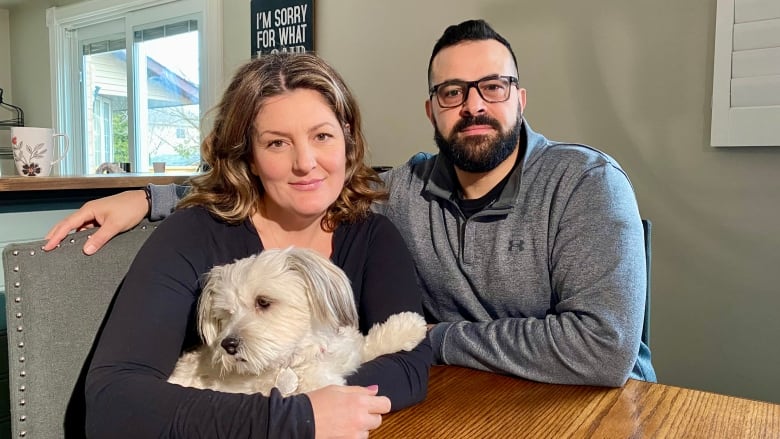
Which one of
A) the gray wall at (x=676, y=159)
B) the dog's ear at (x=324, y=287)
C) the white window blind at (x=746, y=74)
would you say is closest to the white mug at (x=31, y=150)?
the dog's ear at (x=324, y=287)

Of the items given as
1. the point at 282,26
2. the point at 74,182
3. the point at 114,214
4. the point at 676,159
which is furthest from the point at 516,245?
the point at 282,26

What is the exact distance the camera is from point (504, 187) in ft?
4.74

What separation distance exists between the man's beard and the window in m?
2.94

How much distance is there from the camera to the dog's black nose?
3.44 ft

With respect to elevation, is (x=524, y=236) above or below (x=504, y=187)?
below

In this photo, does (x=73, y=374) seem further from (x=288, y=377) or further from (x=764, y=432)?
(x=764, y=432)

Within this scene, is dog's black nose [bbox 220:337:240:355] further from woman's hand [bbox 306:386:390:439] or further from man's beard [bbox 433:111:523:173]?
man's beard [bbox 433:111:523:173]

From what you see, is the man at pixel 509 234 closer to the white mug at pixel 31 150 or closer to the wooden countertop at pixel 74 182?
the wooden countertop at pixel 74 182

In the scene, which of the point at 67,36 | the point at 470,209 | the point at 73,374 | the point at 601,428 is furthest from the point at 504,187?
the point at 67,36

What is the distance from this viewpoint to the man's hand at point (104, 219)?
4.01ft

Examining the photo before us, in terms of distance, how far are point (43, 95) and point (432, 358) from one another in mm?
6004

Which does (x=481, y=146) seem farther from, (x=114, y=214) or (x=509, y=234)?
(x=114, y=214)

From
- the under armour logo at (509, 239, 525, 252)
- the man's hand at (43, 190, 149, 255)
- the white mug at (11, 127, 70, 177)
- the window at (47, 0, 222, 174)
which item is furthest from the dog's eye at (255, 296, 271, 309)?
the window at (47, 0, 222, 174)

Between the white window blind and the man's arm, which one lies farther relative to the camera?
the white window blind
